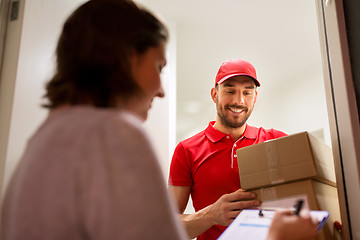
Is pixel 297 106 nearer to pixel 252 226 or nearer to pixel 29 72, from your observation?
pixel 252 226

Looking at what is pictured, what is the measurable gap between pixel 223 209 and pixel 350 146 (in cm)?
48

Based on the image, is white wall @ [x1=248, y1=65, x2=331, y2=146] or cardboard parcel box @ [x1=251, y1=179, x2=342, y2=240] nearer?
cardboard parcel box @ [x1=251, y1=179, x2=342, y2=240]

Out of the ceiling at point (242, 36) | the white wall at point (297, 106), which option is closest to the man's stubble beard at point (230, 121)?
the ceiling at point (242, 36)

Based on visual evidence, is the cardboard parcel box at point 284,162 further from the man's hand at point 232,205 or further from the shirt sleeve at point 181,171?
the shirt sleeve at point 181,171

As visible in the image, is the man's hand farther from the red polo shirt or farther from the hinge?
the hinge

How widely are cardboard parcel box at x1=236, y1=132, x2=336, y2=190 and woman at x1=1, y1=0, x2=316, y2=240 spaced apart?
66 centimetres

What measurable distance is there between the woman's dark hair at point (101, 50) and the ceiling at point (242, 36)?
1935mm

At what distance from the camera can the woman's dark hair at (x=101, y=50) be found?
0.49 meters

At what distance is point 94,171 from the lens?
1.34 ft

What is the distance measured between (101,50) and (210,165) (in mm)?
1042

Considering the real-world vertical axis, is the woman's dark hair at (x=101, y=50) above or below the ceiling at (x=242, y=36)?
below

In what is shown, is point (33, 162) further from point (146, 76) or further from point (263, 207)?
point (263, 207)

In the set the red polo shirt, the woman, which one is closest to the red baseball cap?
the red polo shirt

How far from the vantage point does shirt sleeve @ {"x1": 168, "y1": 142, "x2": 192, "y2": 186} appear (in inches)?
58.7
